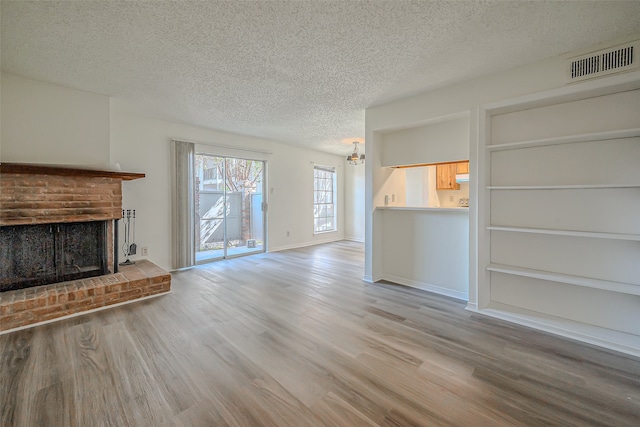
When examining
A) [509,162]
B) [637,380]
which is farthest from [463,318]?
[509,162]

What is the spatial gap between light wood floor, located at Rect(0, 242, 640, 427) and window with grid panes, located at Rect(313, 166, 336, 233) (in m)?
4.56

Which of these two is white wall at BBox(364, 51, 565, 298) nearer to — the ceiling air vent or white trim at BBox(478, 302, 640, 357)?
the ceiling air vent

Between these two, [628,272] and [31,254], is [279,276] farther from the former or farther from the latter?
[628,272]

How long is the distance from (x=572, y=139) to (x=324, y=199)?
5.72 meters

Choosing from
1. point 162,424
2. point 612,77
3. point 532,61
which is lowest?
point 162,424

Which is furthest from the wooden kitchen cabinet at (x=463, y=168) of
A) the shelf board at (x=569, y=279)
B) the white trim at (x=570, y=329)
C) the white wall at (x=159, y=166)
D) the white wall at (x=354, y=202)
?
the white wall at (x=159, y=166)

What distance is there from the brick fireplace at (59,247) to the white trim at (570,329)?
13.2ft

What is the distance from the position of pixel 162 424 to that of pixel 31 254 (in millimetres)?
2849

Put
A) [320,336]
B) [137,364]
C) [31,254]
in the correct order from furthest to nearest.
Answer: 1. [31,254]
2. [320,336]
3. [137,364]

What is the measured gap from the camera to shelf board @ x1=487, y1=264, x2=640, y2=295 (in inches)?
84.9

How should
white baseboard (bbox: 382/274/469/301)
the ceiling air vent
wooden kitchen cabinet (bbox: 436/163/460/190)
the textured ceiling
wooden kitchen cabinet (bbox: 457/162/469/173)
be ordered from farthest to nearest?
wooden kitchen cabinet (bbox: 436/163/460/190) → wooden kitchen cabinet (bbox: 457/162/469/173) → white baseboard (bbox: 382/274/469/301) → the ceiling air vent → the textured ceiling

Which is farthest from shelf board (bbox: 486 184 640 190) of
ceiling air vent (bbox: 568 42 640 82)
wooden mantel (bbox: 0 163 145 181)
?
wooden mantel (bbox: 0 163 145 181)

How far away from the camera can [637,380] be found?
178cm

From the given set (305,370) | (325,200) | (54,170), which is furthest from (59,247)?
(325,200)
